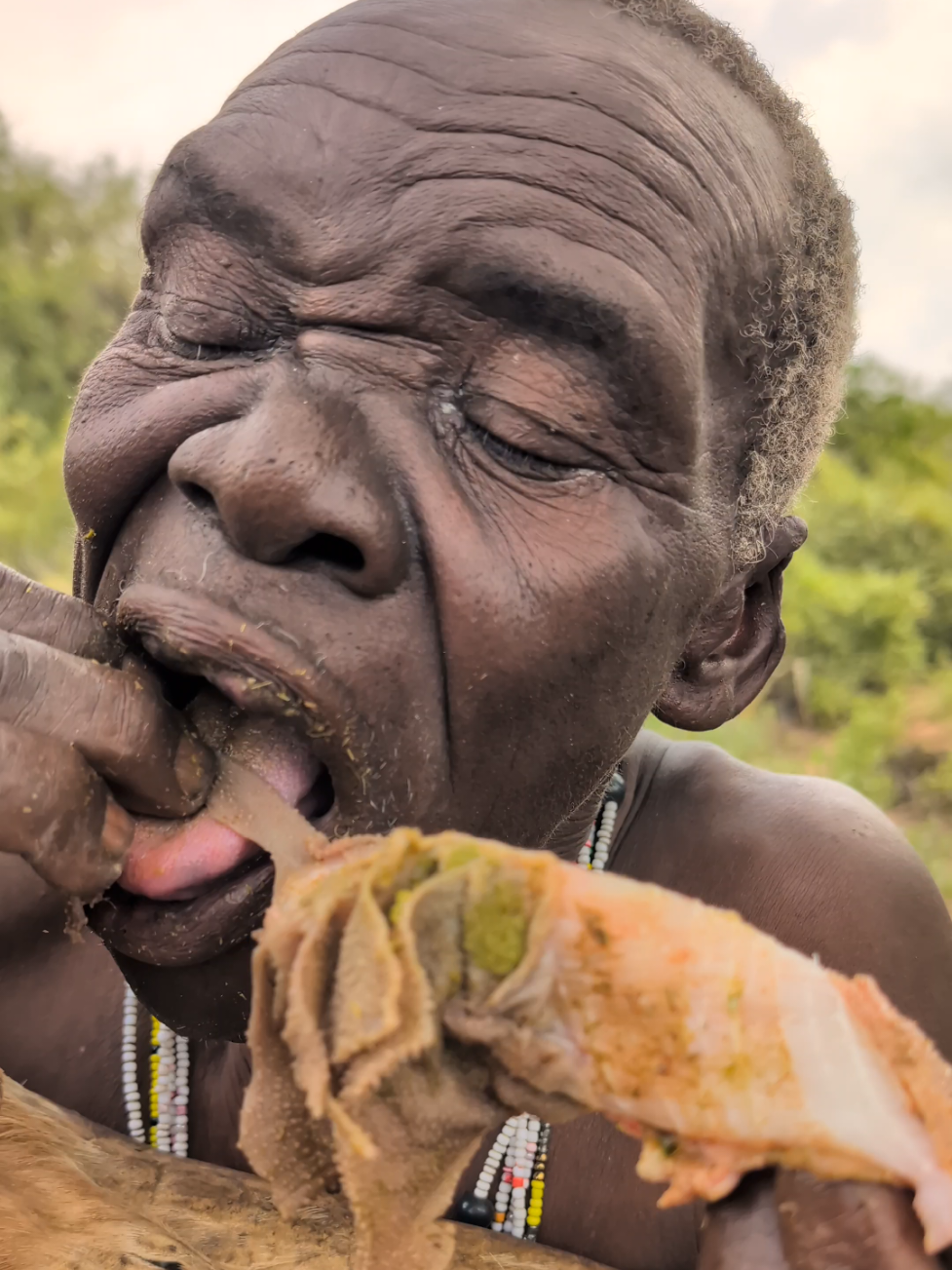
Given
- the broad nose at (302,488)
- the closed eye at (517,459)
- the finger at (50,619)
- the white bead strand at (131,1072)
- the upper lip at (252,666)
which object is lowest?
the white bead strand at (131,1072)

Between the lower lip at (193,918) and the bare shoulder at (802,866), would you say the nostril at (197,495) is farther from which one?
the bare shoulder at (802,866)

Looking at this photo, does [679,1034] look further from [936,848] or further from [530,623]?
[936,848]

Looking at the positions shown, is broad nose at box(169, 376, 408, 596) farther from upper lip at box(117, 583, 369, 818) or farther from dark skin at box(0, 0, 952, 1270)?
upper lip at box(117, 583, 369, 818)

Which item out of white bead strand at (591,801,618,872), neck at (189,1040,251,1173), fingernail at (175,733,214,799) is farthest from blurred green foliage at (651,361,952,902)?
fingernail at (175,733,214,799)

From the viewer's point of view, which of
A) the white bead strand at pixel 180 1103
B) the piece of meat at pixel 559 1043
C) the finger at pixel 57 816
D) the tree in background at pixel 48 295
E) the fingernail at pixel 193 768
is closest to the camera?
the piece of meat at pixel 559 1043

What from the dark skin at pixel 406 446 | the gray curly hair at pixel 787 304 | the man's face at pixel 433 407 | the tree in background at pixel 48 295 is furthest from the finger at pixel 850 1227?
the tree in background at pixel 48 295

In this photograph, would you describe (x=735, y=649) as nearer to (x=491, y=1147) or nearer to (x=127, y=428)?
(x=491, y=1147)

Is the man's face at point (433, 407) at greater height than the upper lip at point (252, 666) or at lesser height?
greater
